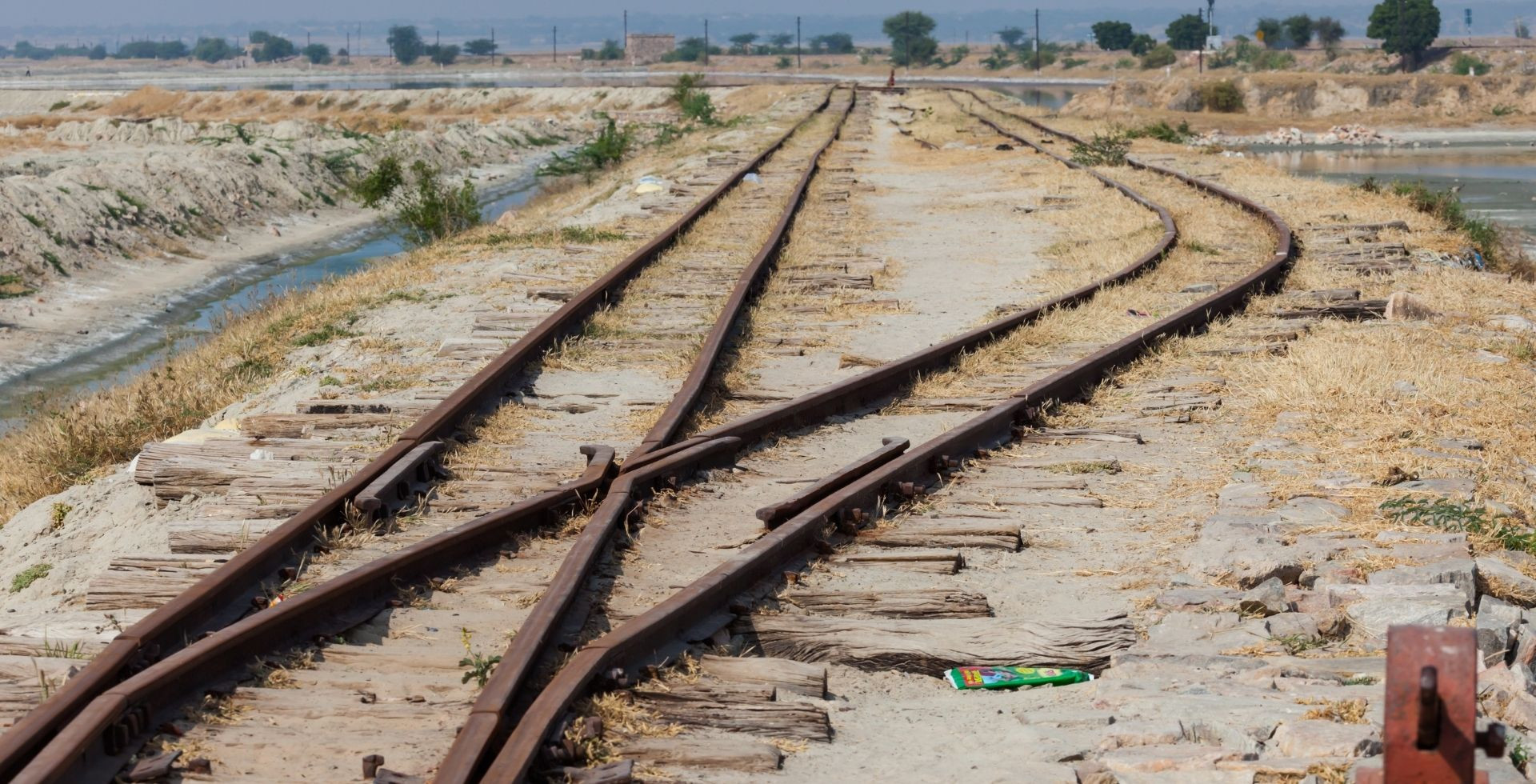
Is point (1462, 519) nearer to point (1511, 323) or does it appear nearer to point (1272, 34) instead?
point (1511, 323)

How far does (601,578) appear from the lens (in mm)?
6129

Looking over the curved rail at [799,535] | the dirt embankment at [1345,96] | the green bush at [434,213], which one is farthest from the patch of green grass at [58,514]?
the dirt embankment at [1345,96]

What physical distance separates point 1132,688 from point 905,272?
10025mm

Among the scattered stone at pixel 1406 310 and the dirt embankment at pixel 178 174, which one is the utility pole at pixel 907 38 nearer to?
the dirt embankment at pixel 178 174

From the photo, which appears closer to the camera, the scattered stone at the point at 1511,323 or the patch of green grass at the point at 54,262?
the scattered stone at the point at 1511,323

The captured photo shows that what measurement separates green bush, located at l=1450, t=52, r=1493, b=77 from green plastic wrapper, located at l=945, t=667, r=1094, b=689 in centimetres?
8319

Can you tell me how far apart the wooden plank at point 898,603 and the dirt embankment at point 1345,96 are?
61914 mm

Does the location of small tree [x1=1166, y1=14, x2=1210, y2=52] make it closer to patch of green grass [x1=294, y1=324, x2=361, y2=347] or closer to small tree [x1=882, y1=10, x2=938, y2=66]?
small tree [x1=882, y1=10, x2=938, y2=66]

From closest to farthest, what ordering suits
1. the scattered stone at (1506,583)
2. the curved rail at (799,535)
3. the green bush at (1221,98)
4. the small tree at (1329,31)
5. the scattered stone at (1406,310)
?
the curved rail at (799,535)
the scattered stone at (1506,583)
the scattered stone at (1406,310)
the green bush at (1221,98)
the small tree at (1329,31)

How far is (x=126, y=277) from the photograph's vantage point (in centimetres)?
2389

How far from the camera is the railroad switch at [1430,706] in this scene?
10.4ft

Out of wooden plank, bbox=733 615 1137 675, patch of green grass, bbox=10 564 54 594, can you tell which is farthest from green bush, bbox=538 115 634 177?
wooden plank, bbox=733 615 1137 675

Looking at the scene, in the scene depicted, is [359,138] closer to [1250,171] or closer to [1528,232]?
[1250,171]

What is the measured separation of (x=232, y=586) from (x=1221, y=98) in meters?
64.8
